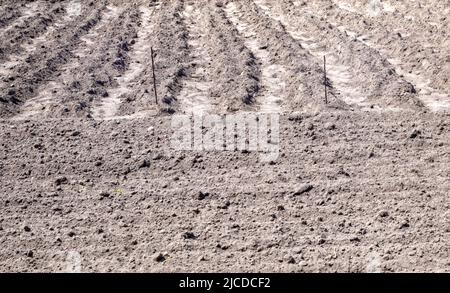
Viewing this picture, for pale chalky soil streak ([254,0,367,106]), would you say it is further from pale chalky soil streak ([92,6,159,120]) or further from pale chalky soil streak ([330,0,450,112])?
pale chalky soil streak ([92,6,159,120])

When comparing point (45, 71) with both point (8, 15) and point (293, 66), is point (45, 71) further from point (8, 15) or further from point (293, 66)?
point (8, 15)

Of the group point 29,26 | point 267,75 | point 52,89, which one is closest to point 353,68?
point 267,75

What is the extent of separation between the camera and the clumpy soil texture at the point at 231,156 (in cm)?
567

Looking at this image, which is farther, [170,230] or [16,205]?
[16,205]

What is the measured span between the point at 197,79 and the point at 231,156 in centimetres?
373

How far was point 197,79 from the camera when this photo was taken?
35.9 ft

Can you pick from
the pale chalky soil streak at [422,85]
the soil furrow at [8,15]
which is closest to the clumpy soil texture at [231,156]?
the pale chalky soil streak at [422,85]

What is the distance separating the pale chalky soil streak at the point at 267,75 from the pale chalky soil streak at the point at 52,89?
345cm

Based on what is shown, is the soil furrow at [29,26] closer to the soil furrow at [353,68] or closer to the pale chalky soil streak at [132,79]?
the pale chalky soil streak at [132,79]

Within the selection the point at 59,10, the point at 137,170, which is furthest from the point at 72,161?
the point at 59,10

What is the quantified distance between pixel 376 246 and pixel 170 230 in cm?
199

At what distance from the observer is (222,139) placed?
7.99 meters
